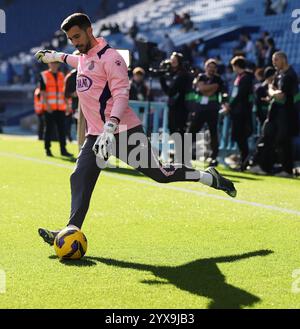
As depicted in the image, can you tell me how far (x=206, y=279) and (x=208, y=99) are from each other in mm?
8012

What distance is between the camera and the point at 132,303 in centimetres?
428

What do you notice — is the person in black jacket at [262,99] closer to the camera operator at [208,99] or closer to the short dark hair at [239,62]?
the short dark hair at [239,62]

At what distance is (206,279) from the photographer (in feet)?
16.2

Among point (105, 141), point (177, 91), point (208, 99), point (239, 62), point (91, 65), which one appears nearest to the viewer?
point (105, 141)

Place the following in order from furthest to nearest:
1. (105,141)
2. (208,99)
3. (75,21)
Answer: (208,99) < (75,21) < (105,141)

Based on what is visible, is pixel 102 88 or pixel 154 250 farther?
pixel 154 250

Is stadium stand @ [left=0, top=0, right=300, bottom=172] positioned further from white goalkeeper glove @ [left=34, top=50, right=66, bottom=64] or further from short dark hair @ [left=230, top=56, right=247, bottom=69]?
white goalkeeper glove @ [left=34, top=50, right=66, bottom=64]

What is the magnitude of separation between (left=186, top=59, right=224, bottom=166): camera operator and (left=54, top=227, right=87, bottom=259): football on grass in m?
7.46

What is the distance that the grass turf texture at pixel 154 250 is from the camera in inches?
175

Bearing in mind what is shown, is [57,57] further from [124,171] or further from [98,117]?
[124,171]

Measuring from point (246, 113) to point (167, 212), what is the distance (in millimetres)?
5198

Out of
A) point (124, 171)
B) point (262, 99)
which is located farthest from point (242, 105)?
point (124, 171)

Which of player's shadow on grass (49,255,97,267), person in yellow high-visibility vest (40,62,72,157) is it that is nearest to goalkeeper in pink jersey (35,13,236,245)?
player's shadow on grass (49,255,97,267)

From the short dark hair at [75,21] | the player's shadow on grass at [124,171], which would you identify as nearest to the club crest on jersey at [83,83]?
the short dark hair at [75,21]
